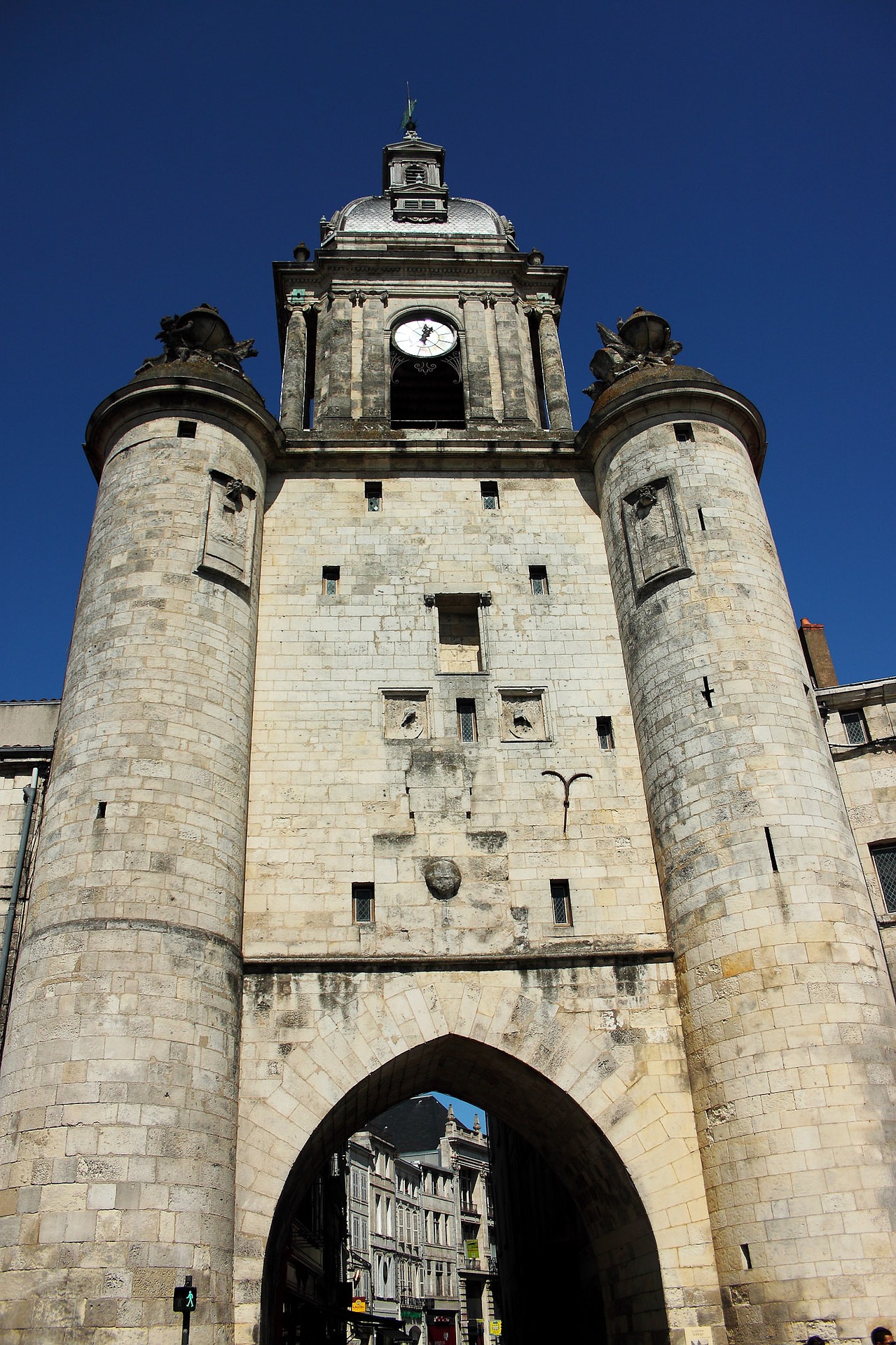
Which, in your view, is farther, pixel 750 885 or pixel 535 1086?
pixel 535 1086

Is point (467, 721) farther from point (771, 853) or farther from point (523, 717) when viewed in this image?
point (771, 853)

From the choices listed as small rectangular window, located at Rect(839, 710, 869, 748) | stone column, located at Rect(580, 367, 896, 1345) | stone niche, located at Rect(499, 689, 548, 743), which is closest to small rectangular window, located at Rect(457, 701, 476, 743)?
stone niche, located at Rect(499, 689, 548, 743)

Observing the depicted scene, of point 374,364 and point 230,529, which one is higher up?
point 374,364

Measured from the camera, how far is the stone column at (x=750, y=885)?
10477mm

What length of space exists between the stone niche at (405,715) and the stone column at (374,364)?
223 inches

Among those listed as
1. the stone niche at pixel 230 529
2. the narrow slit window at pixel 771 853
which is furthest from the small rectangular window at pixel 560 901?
the stone niche at pixel 230 529

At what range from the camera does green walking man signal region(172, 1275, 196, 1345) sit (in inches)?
384

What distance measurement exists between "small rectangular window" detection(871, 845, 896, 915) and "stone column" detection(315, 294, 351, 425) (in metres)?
10.8

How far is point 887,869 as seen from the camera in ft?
46.8

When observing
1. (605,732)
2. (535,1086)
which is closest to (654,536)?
(605,732)

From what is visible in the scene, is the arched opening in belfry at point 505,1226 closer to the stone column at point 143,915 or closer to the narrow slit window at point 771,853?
the stone column at point 143,915

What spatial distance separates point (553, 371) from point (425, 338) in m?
2.56

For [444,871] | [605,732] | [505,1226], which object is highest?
[605,732]

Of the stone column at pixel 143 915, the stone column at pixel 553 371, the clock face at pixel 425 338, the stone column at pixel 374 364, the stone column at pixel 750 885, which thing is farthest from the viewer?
the clock face at pixel 425 338
